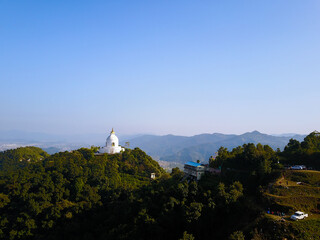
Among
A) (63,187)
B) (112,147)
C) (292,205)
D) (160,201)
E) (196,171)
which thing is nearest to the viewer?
(292,205)

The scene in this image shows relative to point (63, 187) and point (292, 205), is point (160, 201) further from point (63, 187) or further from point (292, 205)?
point (63, 187)

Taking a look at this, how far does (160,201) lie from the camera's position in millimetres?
27750

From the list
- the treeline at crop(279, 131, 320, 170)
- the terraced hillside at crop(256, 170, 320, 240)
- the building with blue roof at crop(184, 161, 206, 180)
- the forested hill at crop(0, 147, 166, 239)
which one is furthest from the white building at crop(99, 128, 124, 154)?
the terraced hillside at crop(256, 170, 320, 240)

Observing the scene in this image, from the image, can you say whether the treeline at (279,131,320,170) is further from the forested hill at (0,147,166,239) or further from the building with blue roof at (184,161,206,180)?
the forested hill at (0,147,166,239)

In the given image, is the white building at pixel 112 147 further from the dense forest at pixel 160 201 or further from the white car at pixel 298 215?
the white car at pixel 298 215

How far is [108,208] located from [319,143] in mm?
29825

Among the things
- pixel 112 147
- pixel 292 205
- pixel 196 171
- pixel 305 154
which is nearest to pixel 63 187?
pixel 112 147

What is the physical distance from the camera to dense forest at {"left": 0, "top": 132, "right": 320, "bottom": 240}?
21.9 meters

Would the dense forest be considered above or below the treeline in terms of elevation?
below

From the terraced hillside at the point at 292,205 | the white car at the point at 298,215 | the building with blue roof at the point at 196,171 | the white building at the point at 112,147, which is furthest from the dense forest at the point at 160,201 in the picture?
the white building at the point at 112,147

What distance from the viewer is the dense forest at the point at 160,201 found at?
21861 mm

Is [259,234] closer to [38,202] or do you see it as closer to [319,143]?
[319,143]

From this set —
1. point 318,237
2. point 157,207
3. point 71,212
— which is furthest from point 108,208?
point 318,237

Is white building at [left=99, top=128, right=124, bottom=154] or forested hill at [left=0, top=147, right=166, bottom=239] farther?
white building at [left=99, top=128, right=124, bottom=154]
